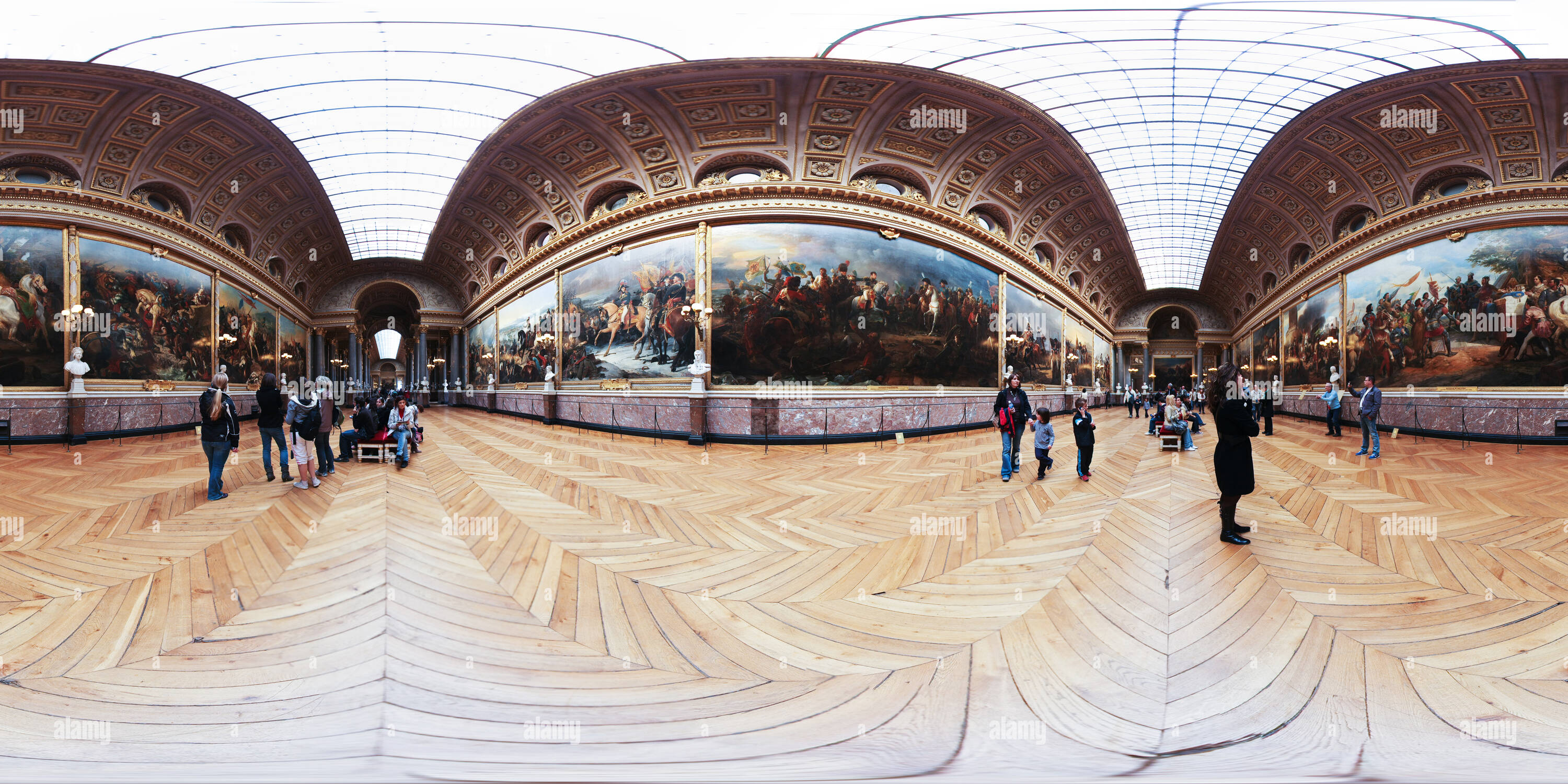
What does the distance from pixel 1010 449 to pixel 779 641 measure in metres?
5.37

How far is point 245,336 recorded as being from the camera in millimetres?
18938

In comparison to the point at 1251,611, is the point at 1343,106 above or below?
above

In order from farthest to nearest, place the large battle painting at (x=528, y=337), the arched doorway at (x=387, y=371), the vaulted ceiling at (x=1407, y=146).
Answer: the arched doorway at (x=387, y=371) < the large battle painting at (x=528, y=337) < the vaulted ceiling at (x=1407, y=146)

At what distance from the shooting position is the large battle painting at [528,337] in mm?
17672

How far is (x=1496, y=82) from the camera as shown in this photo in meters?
12.3

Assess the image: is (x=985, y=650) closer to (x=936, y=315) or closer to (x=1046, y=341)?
(x=936, y=315)

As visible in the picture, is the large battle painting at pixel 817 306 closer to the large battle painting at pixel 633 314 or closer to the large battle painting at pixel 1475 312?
the large battle painting at pixel 633 314

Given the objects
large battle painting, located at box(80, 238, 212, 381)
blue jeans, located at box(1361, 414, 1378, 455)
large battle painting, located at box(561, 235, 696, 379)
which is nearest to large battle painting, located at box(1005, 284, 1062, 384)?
blue jeans, located at box(1361, 414, 1378, 455)

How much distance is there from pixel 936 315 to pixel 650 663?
541 inches

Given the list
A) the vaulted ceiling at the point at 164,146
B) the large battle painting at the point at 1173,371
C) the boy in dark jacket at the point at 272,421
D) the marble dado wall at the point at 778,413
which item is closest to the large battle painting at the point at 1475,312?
the marble dado wall at the point at 778,413

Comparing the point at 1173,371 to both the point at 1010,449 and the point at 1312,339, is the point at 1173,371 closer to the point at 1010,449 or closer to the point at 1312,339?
the point at 1312,339

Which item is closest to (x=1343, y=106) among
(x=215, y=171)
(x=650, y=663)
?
(x=650, y=663)

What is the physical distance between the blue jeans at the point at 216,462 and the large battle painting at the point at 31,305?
12.4 metres

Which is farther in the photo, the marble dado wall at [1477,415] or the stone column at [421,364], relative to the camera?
the stone column at [421,364]
